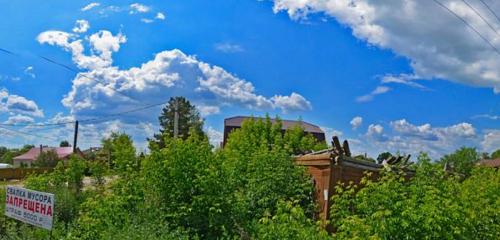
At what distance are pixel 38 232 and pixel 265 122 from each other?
10419 millimetres

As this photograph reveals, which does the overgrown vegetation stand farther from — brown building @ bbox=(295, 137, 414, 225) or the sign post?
the sign post

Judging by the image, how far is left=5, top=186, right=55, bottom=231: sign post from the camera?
6527 millimetres

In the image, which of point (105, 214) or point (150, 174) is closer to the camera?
point (105, 214)

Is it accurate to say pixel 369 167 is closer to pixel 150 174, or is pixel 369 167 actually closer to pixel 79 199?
pixel 150 174

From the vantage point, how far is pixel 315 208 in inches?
390

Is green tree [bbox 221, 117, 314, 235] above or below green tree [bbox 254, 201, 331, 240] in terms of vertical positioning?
above

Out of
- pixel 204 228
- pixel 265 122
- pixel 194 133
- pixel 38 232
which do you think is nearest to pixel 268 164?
pixel 194 133

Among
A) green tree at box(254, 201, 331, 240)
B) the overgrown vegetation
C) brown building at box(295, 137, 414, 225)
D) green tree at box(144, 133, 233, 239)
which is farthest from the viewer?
brown building at box(295, 137, 414, 225)

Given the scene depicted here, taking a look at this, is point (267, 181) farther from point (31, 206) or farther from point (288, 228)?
point (31, 206)

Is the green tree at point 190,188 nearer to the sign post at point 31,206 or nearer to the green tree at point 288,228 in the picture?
the green tree at point 288,228

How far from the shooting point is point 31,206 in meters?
6.81

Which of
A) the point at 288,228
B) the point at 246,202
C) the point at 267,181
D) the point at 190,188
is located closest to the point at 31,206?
the point at 190,188

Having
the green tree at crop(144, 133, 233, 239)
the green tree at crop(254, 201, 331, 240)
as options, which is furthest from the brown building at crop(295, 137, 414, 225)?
the green tree at crop(254, 201, 331, 240)

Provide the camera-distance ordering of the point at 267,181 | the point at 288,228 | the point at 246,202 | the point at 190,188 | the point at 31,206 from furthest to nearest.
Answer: the point at 267,181, the point at 246,202, the point at 190,188, the point at 31,206, the point at 288,228
